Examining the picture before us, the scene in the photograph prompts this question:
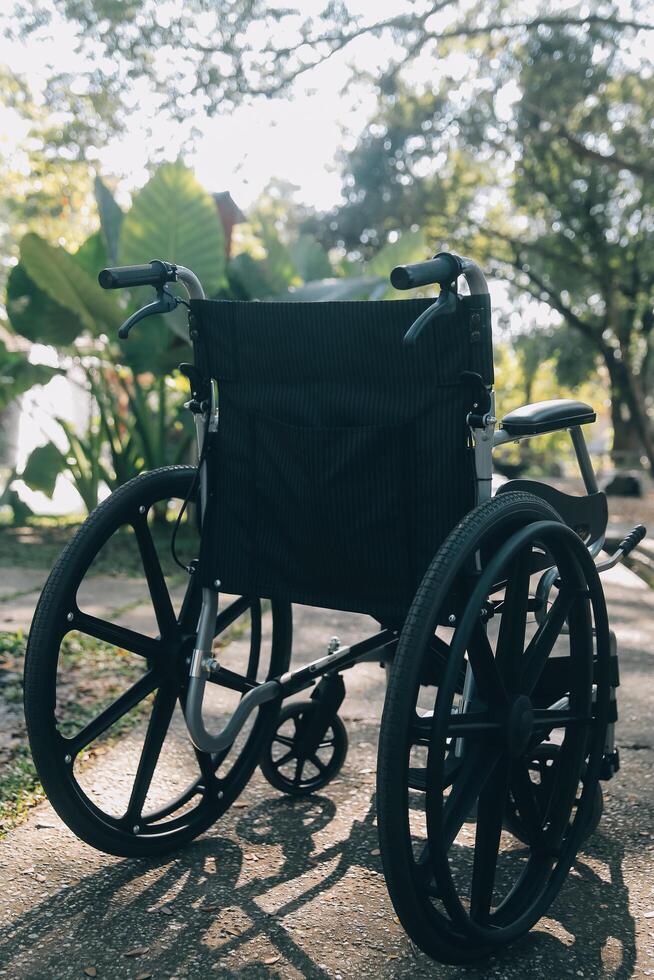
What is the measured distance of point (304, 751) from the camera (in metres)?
2.46

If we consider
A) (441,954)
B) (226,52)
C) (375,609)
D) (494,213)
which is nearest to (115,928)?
(441,954)

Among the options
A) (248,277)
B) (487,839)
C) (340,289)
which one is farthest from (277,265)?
(487,839)

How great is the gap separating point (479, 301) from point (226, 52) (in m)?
8.95

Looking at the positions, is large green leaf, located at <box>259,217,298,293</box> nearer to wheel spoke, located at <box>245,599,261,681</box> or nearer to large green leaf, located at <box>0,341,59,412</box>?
large green leaf, located at <box>0,341,59,412</box>

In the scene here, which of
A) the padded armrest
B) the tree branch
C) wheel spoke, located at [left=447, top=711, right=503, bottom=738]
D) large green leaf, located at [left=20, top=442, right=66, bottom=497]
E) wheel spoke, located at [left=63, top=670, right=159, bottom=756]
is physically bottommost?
wheel spoke, located at [left=63, top=670, right=159, bottom=756]

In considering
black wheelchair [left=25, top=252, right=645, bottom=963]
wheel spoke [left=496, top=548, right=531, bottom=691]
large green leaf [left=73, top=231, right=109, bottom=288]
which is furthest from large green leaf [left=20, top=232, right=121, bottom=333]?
wheel spoke [left=496, top=548, right=531, bottom=691]

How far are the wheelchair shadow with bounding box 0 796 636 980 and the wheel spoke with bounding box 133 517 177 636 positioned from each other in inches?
20.3

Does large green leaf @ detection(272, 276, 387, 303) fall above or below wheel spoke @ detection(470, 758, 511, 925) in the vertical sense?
above

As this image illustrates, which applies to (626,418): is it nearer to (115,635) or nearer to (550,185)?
(550,185)

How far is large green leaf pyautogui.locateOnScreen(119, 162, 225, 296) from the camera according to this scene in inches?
230

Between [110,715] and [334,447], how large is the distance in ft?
2.38

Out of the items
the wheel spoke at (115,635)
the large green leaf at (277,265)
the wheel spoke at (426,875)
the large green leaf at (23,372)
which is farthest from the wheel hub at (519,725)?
the large green leaf at (23,372)

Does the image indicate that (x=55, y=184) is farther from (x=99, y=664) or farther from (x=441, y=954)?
(x=441, y=954)

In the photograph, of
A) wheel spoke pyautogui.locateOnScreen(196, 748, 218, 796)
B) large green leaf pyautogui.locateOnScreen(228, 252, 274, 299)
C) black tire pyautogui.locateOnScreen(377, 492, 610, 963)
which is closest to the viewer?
black tire pyautogui.locateOnScreen(377, 492, 610, 963)
